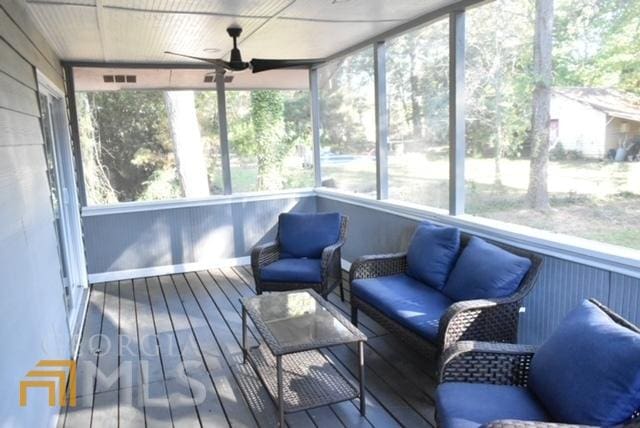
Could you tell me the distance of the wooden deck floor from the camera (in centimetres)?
249

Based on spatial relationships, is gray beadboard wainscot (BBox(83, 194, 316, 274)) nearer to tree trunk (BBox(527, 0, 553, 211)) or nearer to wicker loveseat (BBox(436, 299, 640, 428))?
tree trunk (BBox(527, 0, 553, 211))

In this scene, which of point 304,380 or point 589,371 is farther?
point 304,380

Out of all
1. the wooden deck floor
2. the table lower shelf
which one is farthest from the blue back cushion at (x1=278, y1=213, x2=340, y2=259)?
the table lower shelf

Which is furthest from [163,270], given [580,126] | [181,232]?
[580,126]

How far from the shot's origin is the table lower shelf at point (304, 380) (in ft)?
8.17

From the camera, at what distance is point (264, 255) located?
418 centimetres

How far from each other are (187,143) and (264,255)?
203cm

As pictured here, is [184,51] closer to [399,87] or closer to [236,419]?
[399,87]

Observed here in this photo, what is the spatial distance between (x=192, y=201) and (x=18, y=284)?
341cm

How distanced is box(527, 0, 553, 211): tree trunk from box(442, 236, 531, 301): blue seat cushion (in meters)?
0.48

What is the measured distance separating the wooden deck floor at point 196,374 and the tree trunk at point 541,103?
133 centimetres

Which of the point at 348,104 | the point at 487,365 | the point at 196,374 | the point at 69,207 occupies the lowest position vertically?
the point at 196,374

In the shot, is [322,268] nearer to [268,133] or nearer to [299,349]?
[299,349]

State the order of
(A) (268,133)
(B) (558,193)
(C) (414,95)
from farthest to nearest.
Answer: (A) (268,133) → (C) (414,95) → (B) (558,193)
